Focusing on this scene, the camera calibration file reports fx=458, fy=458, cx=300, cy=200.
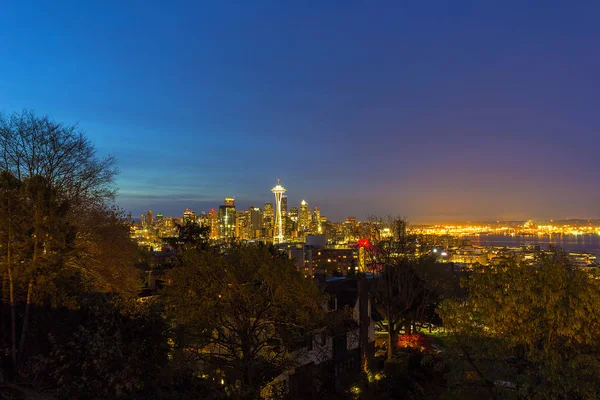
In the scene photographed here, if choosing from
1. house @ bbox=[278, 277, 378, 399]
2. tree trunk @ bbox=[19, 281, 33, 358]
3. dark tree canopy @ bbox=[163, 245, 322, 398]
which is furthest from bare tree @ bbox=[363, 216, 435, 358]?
tree trunk @ bbox=[19, 281, 33, 358]

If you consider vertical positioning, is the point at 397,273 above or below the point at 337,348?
above

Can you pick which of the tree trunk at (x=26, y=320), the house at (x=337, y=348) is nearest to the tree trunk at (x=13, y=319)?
the tree trunk at (x=26, y=320)

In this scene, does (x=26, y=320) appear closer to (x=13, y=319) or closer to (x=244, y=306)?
(x=13, y=319)

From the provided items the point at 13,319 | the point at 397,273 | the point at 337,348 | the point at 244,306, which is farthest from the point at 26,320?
the point at 397,273

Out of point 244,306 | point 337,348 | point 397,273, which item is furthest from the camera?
point 397,273

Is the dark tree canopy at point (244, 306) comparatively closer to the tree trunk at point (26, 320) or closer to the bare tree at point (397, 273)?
the tree trunk at point (26, 320)

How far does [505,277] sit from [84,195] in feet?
66.0

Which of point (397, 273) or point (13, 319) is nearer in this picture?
point (13, 319)

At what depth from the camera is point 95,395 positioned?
444 inches

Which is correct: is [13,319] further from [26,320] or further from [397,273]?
[397,273]

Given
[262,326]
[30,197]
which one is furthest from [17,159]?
[262,326]

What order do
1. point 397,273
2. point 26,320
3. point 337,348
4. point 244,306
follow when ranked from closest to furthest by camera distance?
1. point 26,320
2. point 244,306
3. point 337,348
4. point 397,273

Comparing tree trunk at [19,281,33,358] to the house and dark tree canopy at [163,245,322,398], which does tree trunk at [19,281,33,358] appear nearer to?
dark tree canopy at [163,245,322,398]

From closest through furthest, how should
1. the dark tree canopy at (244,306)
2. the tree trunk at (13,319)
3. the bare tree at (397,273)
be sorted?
the tree trunk at (13,319) → the dark tree canopy at (244,306) → the bare tree at (397,273)
